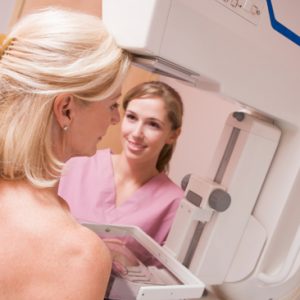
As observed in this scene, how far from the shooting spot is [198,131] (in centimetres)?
206

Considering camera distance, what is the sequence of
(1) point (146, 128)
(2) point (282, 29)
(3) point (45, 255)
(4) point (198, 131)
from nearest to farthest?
(3) point (45, 255) < (2) point (282, 29) < (1) point (146, 128) < (4) point (198, 131)

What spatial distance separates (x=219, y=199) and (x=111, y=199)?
2.08 feet

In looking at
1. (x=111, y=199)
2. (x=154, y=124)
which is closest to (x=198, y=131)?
(x=154, y=124)

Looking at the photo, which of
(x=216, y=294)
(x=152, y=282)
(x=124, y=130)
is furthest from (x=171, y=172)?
(x=152, y=282)

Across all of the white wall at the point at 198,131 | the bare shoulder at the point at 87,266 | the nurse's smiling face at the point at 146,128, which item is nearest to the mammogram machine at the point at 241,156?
the bare shoulder at the point at 87,266

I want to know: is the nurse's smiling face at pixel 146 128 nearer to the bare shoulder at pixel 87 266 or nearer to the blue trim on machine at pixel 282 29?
the blue trim on machine at pixel 282 29

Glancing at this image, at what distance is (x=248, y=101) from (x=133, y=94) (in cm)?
86

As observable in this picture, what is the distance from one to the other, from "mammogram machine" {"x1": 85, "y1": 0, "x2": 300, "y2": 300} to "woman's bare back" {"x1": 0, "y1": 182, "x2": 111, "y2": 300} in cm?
13

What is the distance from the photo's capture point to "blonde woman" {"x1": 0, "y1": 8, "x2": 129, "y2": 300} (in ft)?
2.27

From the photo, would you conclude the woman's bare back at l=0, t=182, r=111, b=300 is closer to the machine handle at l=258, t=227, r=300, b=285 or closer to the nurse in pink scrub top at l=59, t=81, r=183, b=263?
the machine handle at l=258, t=227, r=300, b=285

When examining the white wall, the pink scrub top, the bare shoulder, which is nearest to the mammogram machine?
the bare shoulder

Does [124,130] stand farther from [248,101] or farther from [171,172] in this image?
[248,101]

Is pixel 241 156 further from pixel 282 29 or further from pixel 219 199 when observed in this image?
pixel 282 29

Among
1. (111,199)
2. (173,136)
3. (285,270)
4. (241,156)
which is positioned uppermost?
(241,156)
